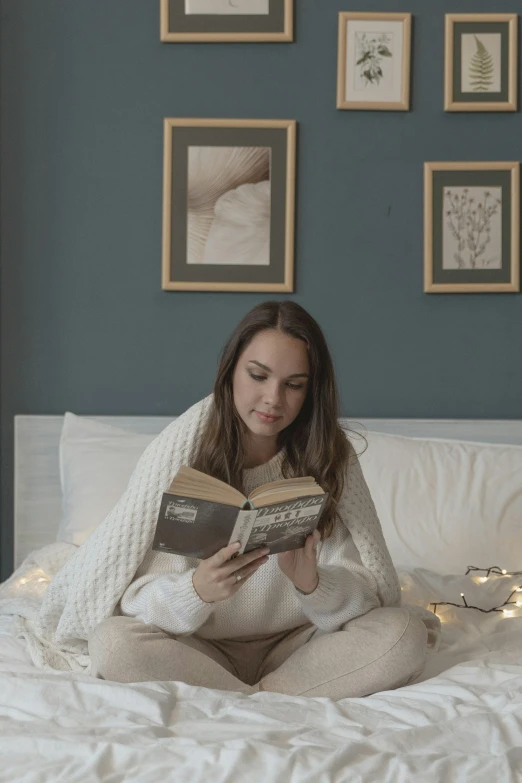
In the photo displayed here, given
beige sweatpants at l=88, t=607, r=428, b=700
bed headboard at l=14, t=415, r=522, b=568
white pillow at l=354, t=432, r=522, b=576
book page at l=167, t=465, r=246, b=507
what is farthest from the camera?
bed headboard at l=14, t=415, r=522, b=568

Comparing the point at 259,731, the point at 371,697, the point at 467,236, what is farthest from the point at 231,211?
the point at 259,731

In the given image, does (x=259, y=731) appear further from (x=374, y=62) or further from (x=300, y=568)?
(x=374, y=62)

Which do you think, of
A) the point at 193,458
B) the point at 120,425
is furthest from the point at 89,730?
the point at 120,425

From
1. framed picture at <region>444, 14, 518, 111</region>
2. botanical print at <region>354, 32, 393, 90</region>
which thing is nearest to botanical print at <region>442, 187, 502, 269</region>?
framed picture at <region>444, 14, 518, 111</region>

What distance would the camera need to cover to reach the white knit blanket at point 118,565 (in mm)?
1729

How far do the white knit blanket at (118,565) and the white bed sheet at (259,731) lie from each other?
0.38 ft

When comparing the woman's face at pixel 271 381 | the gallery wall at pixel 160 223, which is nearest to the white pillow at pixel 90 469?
the gallery wall at pixel 160 223

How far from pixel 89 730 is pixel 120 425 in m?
1.67

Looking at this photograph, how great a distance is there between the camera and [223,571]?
4.99 feet

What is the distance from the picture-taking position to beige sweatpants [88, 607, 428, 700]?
1.60 metres

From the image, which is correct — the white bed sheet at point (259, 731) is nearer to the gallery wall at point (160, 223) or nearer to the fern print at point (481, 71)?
the gallery wall at point (160, 223)

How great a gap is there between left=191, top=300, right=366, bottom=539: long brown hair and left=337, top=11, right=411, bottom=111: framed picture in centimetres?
137

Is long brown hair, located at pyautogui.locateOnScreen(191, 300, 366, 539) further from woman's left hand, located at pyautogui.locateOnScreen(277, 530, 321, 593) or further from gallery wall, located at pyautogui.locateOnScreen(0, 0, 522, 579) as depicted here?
gallery wall, located at pyautogui.locateOnScreen(0, 0, 522, 579)

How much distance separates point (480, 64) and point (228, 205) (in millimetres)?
896
